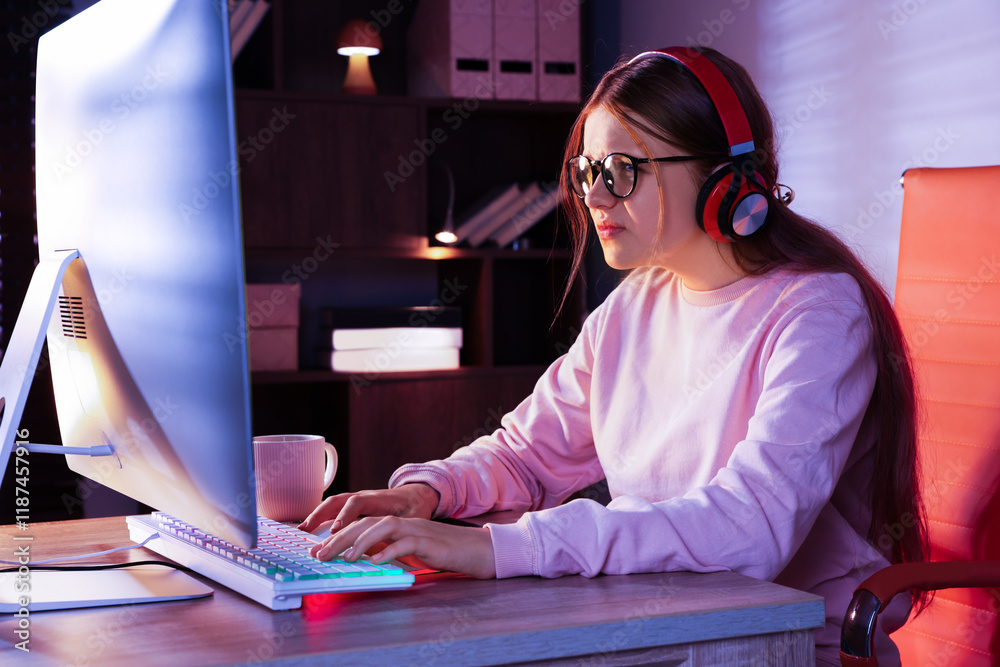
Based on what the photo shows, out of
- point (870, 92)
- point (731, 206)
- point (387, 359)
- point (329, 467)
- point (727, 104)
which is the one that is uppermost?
point (870, 92)

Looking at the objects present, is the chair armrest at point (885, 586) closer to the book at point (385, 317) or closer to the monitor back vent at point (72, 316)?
the monitor back vent at point (72, 316)

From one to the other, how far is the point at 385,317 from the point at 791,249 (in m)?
1.91

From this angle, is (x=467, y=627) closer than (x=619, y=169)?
Yes

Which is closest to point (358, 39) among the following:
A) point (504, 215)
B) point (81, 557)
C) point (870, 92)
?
point (504, 215)

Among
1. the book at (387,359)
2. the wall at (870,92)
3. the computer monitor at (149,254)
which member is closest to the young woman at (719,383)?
the computer monitor at (149,254)

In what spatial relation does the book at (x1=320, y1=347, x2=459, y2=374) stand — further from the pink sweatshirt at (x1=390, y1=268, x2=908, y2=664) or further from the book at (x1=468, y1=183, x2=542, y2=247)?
the pink sweatshirt at (x1=390, y1=268, x2=908, y2=664)

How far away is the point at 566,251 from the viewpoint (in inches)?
128

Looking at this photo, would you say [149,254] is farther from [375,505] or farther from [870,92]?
[870,92]

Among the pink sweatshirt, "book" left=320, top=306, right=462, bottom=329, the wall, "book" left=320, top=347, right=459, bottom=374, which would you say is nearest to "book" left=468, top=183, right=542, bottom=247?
"book" left=320, top=306, right=462, bottom=329

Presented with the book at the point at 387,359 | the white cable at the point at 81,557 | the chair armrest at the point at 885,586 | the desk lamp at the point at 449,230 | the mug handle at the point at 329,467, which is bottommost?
the book at the point at 387,359

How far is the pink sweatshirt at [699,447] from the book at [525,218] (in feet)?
5.68

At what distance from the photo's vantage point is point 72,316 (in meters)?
0.95

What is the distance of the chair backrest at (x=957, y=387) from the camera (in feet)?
4.06

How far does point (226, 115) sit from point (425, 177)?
2460 millimetres
